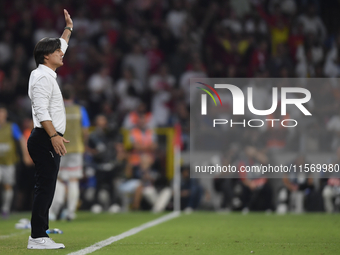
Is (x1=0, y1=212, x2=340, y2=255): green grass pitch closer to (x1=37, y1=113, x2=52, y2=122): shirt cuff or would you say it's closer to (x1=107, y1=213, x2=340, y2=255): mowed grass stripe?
(x1=107, y1=213, x2=340, y2=255): mowed grass stripe

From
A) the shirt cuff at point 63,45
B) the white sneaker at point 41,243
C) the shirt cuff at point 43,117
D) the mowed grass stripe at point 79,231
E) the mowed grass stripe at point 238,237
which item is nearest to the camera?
the shirt cuff at point 43,117

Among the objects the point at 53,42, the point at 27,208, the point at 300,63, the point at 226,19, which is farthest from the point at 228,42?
the point at 53,42

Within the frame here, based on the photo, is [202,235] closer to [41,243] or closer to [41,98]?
[41,243]

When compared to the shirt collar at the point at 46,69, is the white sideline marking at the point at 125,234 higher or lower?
lower

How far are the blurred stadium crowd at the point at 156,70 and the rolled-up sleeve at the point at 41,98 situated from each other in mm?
6351

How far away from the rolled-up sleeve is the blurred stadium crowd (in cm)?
635

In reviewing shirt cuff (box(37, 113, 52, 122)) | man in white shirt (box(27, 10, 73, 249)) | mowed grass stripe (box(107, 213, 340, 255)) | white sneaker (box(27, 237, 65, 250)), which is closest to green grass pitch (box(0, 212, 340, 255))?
mowed grass stripe (box(107, 213, 340, 255))

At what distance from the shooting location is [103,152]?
12984 millimetres

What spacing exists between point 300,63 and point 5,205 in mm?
7915

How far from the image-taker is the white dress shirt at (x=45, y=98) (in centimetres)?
560

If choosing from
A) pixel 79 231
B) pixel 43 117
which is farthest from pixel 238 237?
pixel 43 117

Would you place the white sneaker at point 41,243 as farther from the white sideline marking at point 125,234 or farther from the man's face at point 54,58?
the man's face at point 54,58

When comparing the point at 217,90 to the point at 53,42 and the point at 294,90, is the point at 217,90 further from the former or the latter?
the point at 53,42

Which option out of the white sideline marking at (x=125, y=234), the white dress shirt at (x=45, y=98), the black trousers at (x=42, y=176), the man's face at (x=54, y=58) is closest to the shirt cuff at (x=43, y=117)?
the white dress shirt at (x=45, y=98)
